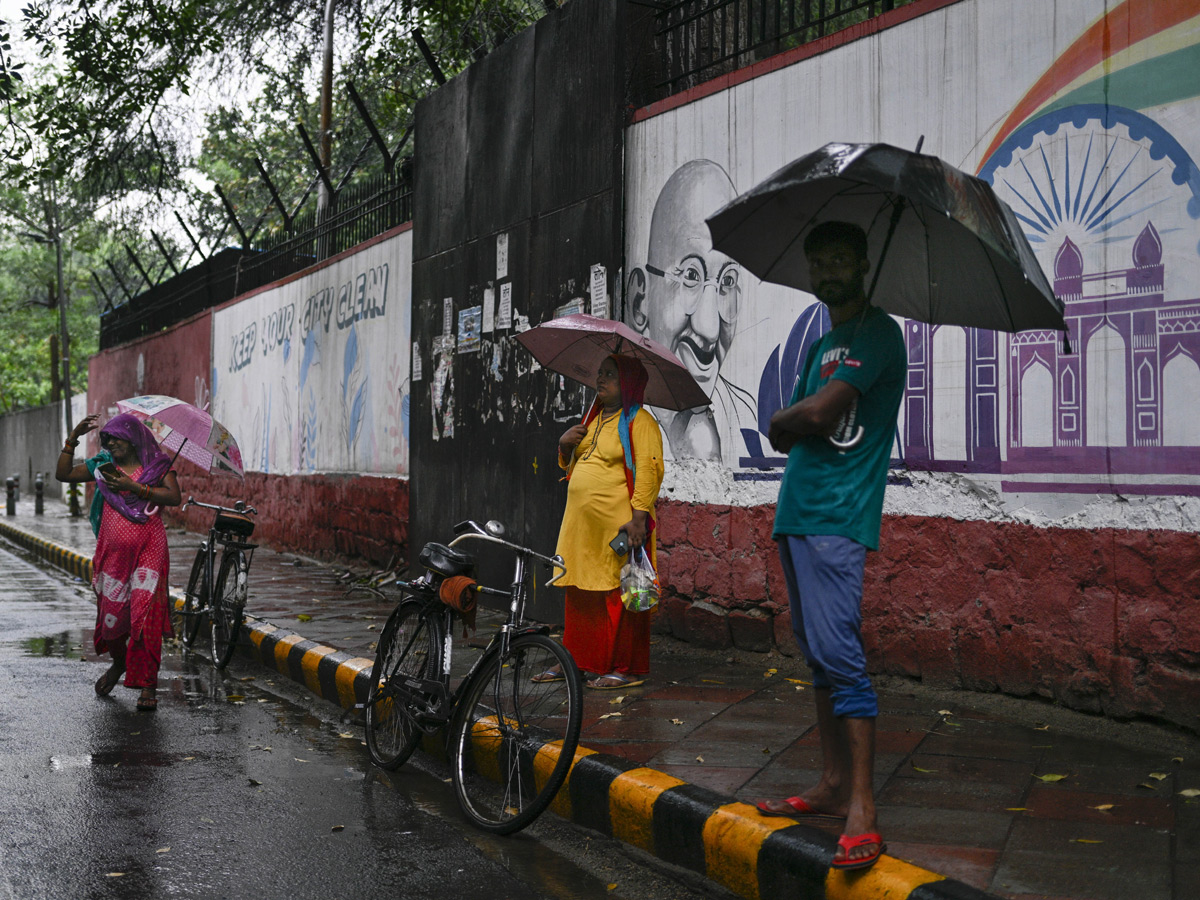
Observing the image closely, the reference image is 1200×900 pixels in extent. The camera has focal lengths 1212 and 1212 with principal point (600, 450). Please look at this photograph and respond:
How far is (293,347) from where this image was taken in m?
14.7

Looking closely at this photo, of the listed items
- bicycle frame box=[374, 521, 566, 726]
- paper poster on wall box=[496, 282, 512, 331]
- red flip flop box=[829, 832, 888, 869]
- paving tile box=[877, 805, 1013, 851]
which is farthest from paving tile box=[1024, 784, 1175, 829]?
paper poster on wall box=[496, 282, 512, 331]

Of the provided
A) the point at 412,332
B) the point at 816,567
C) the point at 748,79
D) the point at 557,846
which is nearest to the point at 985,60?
the point at 748,79

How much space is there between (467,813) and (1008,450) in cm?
282

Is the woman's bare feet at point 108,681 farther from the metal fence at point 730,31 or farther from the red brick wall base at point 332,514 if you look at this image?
the metal fence at point 730,31

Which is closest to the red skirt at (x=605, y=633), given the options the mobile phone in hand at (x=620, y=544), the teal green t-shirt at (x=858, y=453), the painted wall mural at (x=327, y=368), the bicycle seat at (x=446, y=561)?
the mobile phone in hand at (x=620, y=544)

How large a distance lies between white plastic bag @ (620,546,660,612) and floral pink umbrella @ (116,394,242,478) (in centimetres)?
267

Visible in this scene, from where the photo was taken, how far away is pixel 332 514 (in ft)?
42.5

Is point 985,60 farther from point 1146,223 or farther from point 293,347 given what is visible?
point 293,347

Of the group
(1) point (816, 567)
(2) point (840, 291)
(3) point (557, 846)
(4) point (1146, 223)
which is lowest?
(3) point (557, 846)

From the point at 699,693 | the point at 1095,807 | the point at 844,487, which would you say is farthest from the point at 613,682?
the point at 844,487

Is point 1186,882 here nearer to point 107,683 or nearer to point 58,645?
point 107,683

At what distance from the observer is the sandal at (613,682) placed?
607 centimetres

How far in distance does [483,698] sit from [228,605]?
383 cm

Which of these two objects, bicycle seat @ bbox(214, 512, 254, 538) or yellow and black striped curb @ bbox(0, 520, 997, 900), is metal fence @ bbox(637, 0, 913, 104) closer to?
bicycle seat @ bbox(214, 512, 254, 538)
